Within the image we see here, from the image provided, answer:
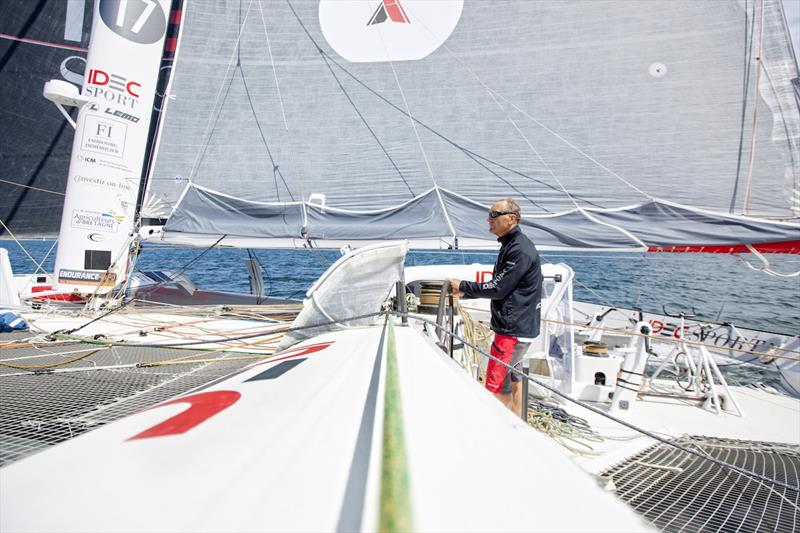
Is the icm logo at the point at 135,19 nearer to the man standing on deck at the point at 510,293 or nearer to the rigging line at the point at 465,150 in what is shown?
the rigging line at the point at 465,150

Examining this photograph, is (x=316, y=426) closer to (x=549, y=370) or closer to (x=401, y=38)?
(x=549, y=370)

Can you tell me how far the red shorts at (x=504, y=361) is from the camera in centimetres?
277

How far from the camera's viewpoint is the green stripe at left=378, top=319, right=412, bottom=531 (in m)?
0.65

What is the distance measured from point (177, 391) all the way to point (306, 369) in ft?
3.32

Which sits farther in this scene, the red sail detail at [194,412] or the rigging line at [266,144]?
the rigging line at [266,144]

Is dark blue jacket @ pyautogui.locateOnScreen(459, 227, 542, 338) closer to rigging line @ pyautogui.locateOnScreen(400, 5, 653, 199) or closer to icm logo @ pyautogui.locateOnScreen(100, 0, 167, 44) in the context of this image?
rigging line @ pyautogui.locateOnScreen(400, 5, 653, 199)

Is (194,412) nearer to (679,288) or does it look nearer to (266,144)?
Result: (266,144)

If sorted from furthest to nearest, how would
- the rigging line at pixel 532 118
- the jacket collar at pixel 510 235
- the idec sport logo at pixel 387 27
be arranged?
the idec sport logo at pixel 387 27 < the rigging line at pixel 532 118 < the jacket collar at pixel 510 235

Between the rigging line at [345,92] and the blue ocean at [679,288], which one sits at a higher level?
the rigging line at [345,92]

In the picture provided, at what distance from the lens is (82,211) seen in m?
5.96

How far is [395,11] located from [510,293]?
210 inches

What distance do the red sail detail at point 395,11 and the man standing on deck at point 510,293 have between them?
4.92m

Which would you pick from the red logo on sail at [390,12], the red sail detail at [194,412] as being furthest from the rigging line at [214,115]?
the red sail detail at [194,412]

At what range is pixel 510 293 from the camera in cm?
282
